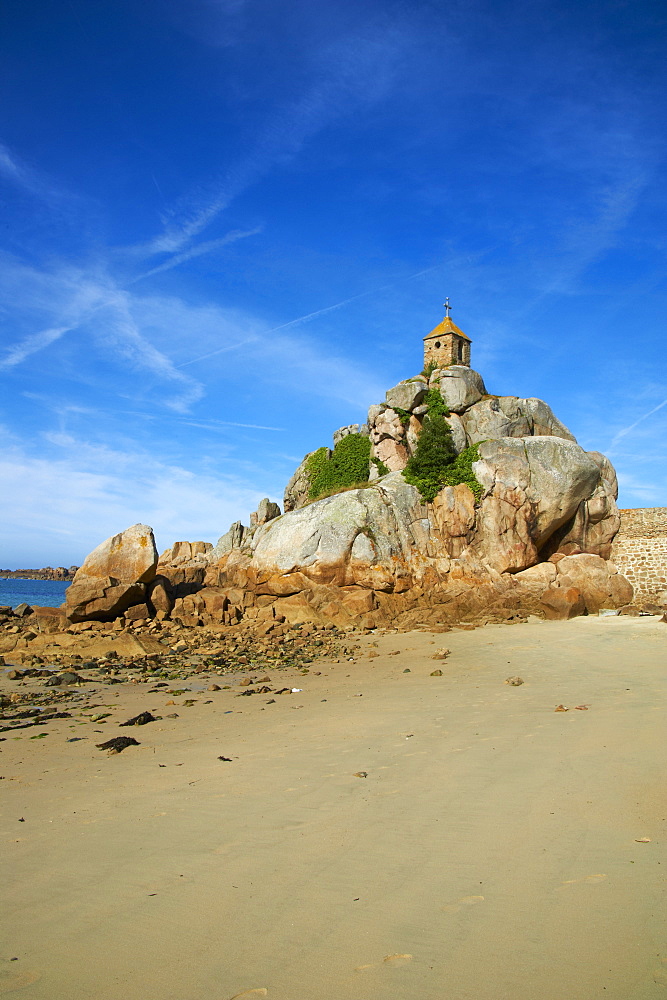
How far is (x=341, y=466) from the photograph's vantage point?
30.2 m

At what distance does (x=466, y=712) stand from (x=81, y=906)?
5495 millimetres

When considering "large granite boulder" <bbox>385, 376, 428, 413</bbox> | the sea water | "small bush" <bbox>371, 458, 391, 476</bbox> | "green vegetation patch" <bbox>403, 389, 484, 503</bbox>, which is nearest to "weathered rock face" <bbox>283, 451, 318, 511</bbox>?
"small bush" <bbox>371, 458, 391, 476</bbox>

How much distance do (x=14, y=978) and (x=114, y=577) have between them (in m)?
20.6

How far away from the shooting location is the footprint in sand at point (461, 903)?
322 centimetres

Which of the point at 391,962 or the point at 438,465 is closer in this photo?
the point at 391,962

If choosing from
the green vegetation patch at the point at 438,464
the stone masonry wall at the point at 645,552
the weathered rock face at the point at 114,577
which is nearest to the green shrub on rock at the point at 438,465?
the green vegetation patch at the point at 438,464

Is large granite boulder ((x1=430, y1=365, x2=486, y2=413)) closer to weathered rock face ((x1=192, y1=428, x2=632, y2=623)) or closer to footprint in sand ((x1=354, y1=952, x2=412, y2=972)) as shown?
weathered rock face ((x1=192, y1=428, x2=632, y2=623))

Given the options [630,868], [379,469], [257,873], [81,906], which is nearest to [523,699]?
[630,868]

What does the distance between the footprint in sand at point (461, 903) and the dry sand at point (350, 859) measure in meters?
0.01

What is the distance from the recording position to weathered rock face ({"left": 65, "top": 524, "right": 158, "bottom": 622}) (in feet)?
69.2

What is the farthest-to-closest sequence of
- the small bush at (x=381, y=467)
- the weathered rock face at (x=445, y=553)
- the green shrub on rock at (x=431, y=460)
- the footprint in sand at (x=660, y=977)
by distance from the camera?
1. the small bush at (x=381, y=467)
2. the green shrub on rock at (x=431, y=460)
3. the weathered rock face at (x=445, y=553)
4. the footprint in sand at (x=660, y=977)

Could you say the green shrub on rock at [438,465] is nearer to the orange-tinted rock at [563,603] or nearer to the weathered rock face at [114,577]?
the orange-tinted rock at [563,603]

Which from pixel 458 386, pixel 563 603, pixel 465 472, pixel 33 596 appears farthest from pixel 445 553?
pixel 33 596

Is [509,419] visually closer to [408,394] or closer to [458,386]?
[458,386]
